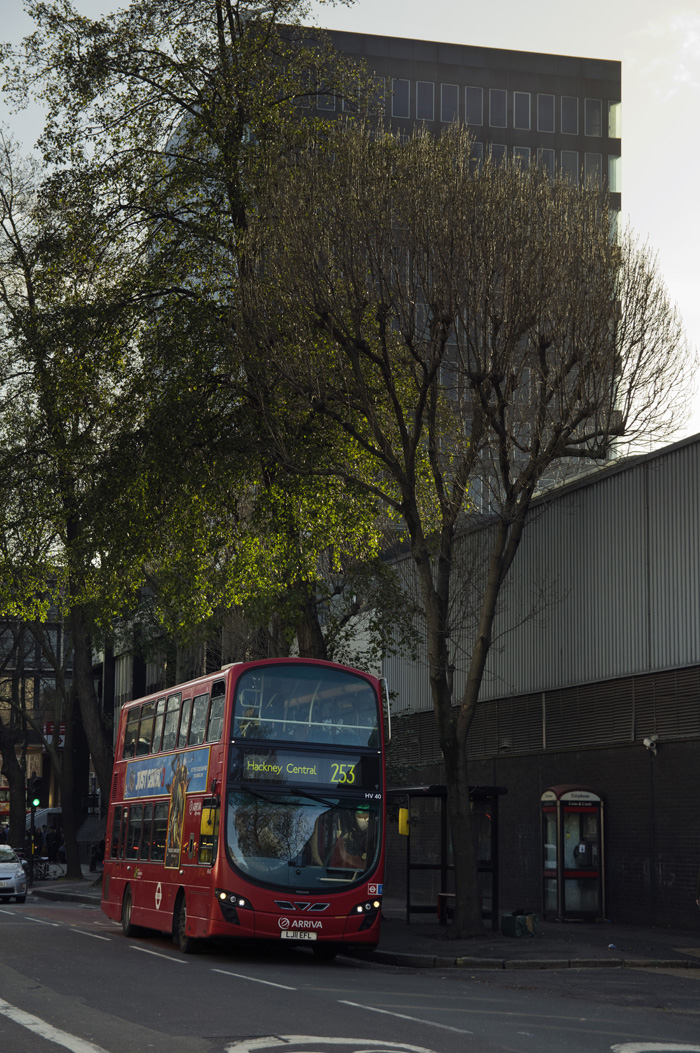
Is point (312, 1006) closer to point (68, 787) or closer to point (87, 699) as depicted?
point (87, 699)

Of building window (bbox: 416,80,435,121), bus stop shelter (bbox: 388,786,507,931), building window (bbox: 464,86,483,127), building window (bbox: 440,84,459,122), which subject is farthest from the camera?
building window (bbox: 464,86,483,127)

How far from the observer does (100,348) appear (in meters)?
23.7

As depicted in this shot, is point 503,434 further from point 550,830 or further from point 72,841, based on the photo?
point 72,841

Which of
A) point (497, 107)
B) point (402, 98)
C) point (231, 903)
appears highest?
point (497, 107)

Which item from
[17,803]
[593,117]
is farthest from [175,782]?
[593,117]

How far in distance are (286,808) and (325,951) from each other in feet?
11.0

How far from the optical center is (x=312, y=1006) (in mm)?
12031

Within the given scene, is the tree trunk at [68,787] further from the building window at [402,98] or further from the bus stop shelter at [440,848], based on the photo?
the building window at [402,98]

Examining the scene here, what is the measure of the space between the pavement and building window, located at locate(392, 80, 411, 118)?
58.8 metres

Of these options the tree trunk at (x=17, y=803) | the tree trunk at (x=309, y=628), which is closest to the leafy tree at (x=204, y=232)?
the tree trunk at (x=309, y=628)

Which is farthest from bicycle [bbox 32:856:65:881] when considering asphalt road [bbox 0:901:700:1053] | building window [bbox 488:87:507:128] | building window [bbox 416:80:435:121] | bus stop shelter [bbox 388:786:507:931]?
building window [bbox 488:87:507:128]

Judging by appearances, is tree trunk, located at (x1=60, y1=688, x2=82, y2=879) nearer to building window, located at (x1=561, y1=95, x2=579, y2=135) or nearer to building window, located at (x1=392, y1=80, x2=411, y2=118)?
building window, located at (x1=392, y1=80, x2=411, y2=118)

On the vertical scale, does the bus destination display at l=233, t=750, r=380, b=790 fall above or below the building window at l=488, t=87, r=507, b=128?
below

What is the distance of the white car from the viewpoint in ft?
112
